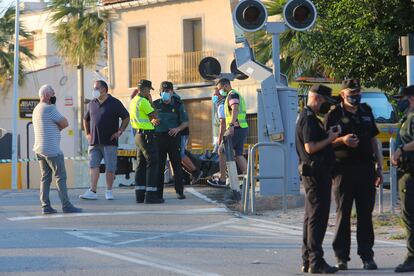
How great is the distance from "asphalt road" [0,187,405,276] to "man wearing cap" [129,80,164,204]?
0.33 meters

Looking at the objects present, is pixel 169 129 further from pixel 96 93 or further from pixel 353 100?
pixel 353 100

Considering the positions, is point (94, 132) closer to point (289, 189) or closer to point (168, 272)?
point (289, 189)

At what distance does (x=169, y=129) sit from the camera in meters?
15.2

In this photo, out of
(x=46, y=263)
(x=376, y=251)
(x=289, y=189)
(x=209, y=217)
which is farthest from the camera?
(x=289, y=189)

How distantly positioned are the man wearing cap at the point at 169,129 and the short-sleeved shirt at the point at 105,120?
0.63 meters

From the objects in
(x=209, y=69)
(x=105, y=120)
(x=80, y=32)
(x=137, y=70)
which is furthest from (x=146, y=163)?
(x=80, y=32)

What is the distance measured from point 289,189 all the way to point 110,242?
14.4 ft

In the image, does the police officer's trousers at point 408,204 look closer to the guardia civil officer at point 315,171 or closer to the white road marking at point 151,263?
the guardia civil officer at point 315,171

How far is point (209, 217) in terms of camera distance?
13.5 m

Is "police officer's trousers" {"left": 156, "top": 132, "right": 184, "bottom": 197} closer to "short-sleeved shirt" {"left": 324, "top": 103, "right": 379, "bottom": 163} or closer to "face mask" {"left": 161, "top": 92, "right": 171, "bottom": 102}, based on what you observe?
"face mask" {"left": 161, "top": 92, "right": 171, "bottom": 102}

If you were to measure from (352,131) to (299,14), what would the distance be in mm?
5857

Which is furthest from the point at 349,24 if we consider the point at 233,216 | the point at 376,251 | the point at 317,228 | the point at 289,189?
the point at 317,228

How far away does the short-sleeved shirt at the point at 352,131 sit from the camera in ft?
30.3

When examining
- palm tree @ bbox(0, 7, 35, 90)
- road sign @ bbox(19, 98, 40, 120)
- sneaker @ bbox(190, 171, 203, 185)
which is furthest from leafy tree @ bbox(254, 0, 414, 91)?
palm tree @ bbox(0, 7, 35, 90)
